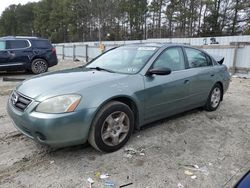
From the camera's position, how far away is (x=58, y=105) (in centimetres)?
289

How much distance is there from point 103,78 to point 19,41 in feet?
28.3

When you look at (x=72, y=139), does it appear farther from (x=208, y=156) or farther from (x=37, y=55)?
(x=37, y=55)

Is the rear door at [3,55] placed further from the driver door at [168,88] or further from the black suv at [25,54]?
the driver door at [168,88]

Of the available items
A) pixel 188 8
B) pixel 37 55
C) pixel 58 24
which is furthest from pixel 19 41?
pixel 58 24

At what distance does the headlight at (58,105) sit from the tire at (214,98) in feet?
10.7

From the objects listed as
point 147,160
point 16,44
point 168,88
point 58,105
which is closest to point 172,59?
point 168,88

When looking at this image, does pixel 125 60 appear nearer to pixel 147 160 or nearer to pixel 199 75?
pixel 199 75

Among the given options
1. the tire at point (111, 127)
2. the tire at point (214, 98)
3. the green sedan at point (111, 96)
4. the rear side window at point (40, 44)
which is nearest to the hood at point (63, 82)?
the green sedan at point (111, 96)

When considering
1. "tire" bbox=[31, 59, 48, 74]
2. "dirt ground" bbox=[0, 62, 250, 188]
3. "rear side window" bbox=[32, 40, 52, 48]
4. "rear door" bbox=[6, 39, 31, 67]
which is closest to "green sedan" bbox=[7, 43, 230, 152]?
"dirt ground" bbox=[0, 62, 250, 188]

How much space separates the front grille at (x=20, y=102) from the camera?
9.97 feet

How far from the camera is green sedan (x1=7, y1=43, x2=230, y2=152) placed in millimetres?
2900

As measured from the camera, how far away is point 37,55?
36.4ft

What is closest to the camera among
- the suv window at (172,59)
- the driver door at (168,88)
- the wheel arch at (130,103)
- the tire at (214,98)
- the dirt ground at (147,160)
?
the dirt ground at (147,160)

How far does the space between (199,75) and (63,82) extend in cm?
264
